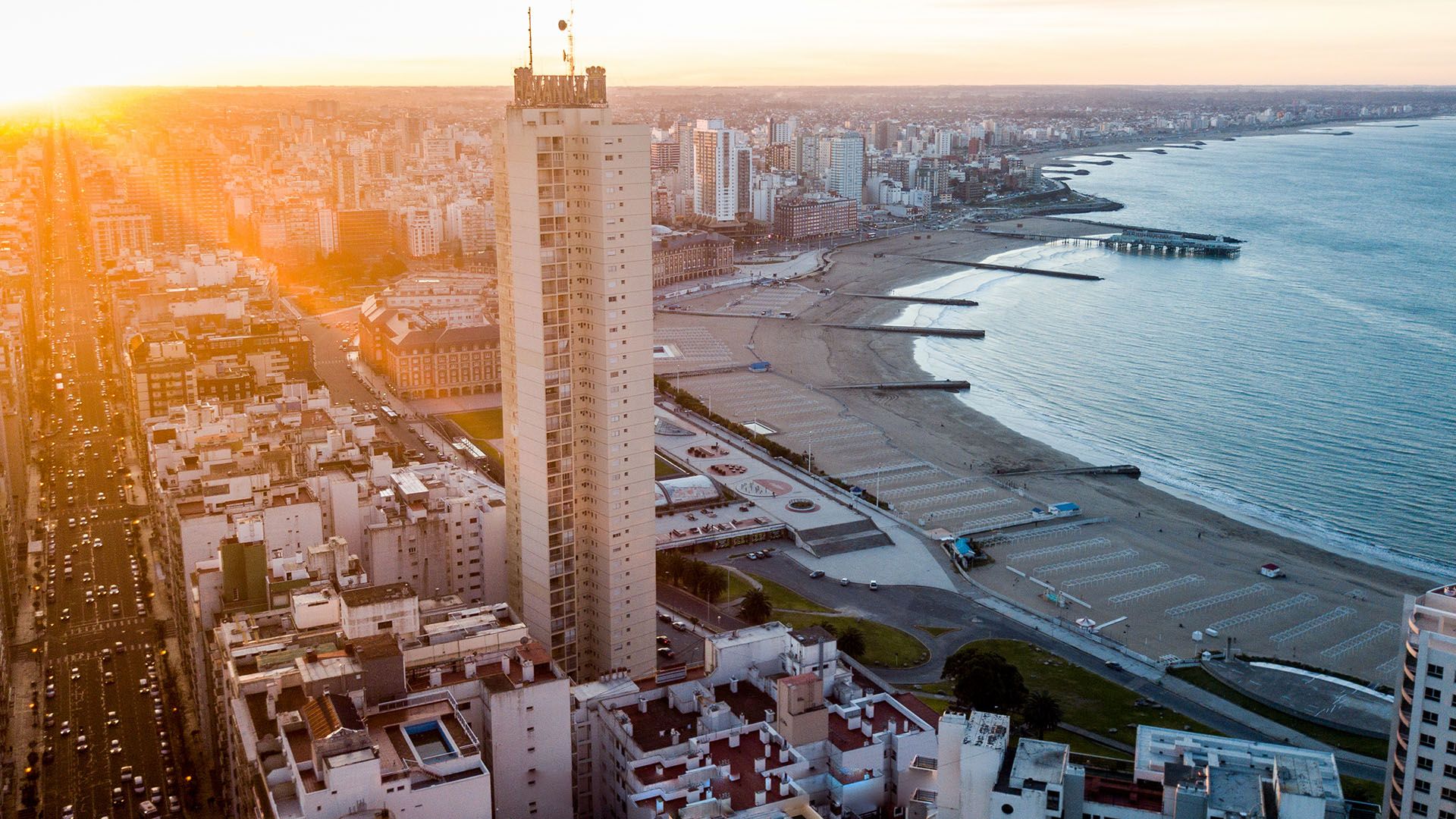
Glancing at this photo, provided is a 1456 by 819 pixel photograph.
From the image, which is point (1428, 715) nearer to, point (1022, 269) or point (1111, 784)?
point (1111, 784)

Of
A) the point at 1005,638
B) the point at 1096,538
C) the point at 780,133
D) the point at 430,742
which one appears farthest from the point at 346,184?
the point at 430,742

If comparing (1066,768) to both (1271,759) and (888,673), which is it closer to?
(1271,759)

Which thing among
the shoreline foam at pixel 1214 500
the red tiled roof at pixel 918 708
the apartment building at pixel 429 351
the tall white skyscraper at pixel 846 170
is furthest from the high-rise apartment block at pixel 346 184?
the red tiled roof at pixel 918 708

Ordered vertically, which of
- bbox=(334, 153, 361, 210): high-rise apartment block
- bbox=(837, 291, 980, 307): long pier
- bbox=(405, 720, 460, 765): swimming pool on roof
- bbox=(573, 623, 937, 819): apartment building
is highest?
bbox=(334, 153, 361, 210): high-rise apartment block

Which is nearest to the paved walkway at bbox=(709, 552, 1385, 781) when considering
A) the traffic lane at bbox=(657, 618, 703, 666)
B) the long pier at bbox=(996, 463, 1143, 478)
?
the traffic lane at bbox=(657, 618, 703, 666)

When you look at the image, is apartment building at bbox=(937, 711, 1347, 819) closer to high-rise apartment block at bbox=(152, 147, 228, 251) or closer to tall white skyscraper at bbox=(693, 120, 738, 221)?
high-rise apartment block at bbox=(152, 147, 228, 251)

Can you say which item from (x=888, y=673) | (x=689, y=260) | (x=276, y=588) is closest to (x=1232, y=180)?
(x=689, y=260)
